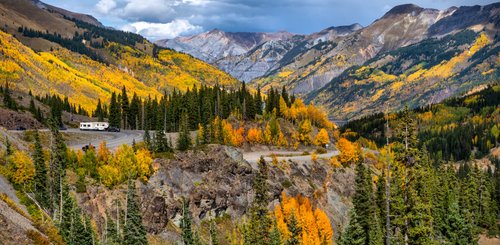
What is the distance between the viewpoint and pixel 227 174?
369 ft

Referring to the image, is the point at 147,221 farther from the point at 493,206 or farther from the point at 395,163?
the point at 493,206

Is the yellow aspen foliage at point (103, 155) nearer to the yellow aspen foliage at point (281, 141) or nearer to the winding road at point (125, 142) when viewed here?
the winding road at point (125, 142)

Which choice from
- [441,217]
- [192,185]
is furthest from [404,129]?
[441,217]

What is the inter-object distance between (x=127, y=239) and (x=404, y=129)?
46.2m

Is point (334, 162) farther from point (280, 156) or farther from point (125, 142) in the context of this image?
point (125, 142)

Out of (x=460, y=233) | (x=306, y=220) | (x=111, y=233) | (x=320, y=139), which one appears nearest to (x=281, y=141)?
(x=320, y=139)

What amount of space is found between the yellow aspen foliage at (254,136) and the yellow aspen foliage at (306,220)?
35.7 m

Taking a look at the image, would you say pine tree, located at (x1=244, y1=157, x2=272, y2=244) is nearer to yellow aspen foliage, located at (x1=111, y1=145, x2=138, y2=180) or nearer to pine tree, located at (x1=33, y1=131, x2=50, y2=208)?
yellow aspen foliage, located at (x1=111, y1=145, x2=138, y2=180)

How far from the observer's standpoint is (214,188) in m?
107

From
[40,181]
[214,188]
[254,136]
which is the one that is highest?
[254,136]

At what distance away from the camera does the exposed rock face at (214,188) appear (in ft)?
289

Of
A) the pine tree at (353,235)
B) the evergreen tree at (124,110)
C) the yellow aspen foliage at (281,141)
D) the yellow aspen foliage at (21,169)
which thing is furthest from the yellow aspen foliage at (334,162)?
the yellow aspen foliage at (21,169)

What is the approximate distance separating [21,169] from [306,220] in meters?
64.0

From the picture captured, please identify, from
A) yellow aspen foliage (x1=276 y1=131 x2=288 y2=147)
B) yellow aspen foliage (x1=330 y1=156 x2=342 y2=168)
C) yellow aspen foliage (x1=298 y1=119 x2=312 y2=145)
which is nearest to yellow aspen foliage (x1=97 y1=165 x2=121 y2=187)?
yellow aspen foliage (x1=276 y1=131 x2=288 y2=147)
